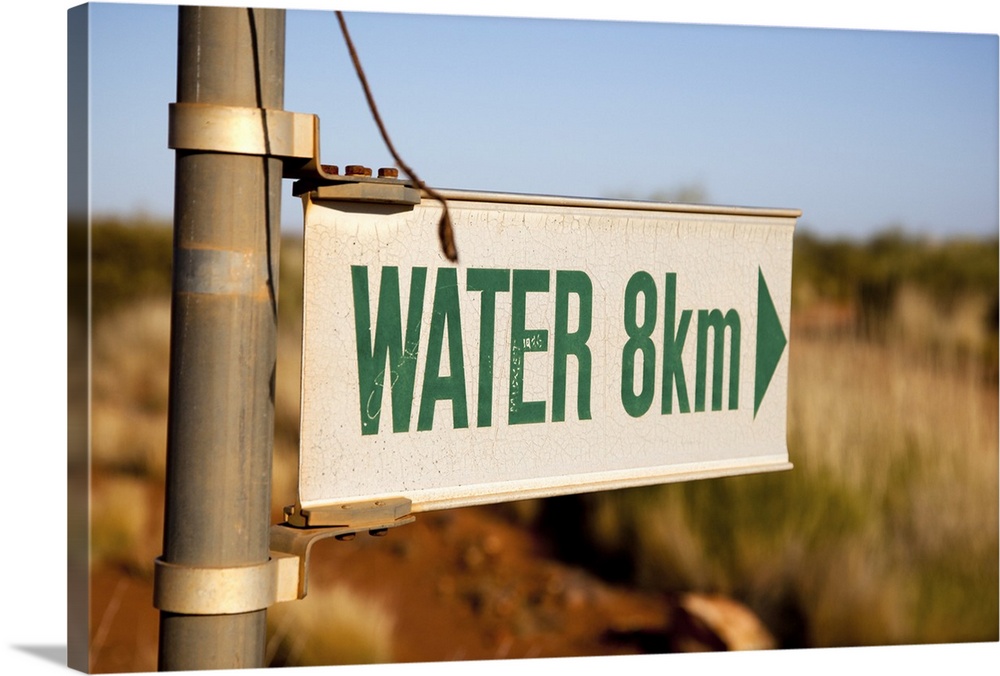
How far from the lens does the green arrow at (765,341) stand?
8.15ft

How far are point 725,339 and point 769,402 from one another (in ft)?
0.59

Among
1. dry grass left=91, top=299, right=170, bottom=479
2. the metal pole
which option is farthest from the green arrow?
dry grass left=91, top=299, right=170, bottom=479

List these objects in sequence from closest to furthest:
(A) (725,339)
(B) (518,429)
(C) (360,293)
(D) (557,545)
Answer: (C) (360,293) → (B) (518,429) → (A) (725,339) → (D) (557,545)

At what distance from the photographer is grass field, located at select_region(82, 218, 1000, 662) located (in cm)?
414

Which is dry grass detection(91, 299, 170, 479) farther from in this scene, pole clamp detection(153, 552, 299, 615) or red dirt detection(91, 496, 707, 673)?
pole clamp detection(153, 552, 299, 615)

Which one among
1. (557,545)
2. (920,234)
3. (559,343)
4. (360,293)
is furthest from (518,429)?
(557,545)

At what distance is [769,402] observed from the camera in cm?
251

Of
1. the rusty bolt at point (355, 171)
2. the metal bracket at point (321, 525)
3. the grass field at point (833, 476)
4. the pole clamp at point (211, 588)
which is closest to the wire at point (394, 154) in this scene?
the rusty bolt at point (355, 171)

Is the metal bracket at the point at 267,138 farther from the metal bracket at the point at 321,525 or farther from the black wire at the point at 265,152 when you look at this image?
the metal bracket at the point at 321,525

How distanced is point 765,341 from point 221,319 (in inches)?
47.3

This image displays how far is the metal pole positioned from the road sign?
8 centimetres

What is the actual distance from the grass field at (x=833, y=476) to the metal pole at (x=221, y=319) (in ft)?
7.01

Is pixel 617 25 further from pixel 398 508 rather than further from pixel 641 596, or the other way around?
pixel 398 508

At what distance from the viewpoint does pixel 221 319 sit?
166 cm
